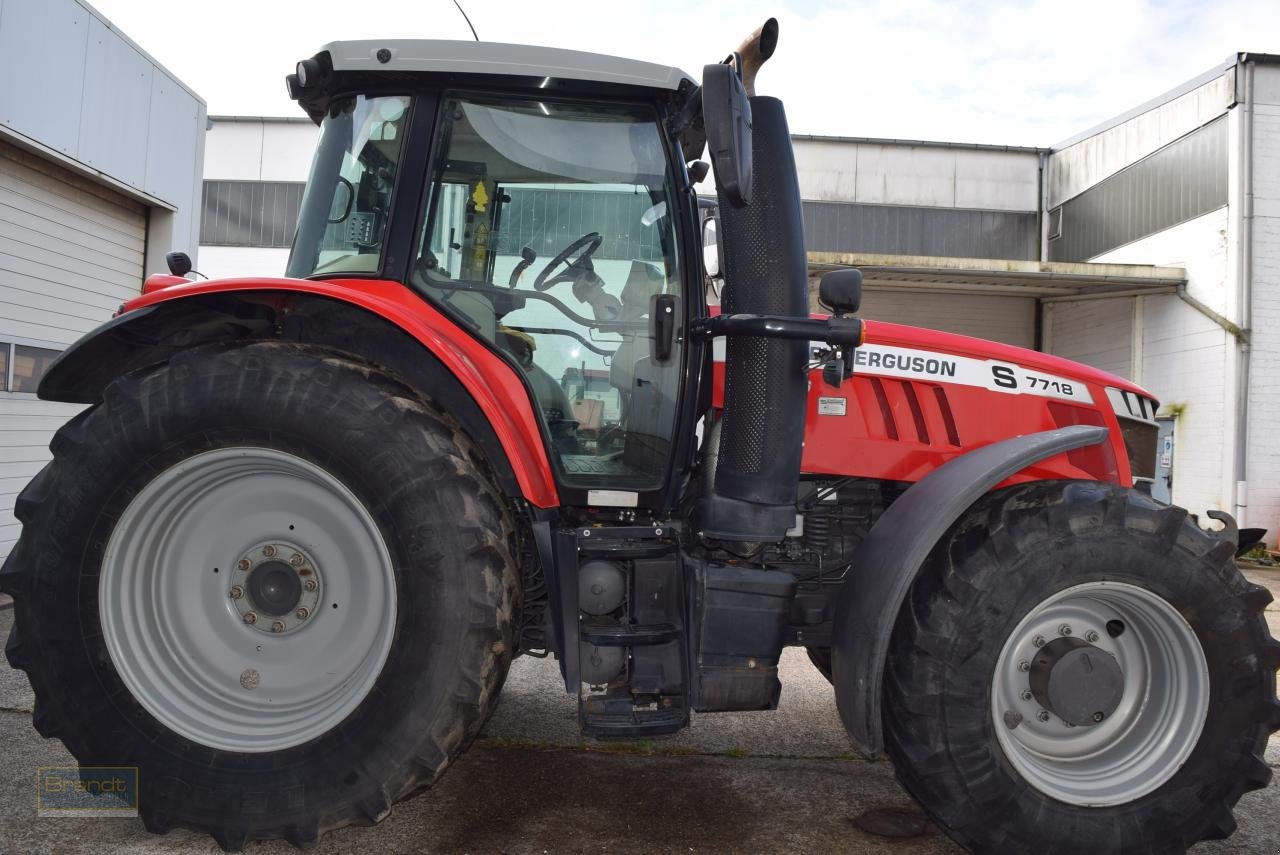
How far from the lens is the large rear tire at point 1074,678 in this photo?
2307mm

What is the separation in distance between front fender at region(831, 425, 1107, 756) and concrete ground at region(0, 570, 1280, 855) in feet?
1.51

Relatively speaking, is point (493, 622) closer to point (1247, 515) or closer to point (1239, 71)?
point (1247, 515)

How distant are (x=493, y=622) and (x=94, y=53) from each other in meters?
6.78

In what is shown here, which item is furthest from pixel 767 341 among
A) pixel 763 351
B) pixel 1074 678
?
pixel 1074 678

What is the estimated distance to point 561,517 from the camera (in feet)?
8.77

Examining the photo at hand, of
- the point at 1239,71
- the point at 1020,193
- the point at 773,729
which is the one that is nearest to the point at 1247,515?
the point at 1239,71

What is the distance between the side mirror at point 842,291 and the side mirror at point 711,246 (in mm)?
394

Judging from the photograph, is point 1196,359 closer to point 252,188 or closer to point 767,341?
point 767,341

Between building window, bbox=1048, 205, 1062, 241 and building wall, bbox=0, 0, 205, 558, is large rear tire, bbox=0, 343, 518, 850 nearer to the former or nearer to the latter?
building wall, bbox=0, 0, 205, 558

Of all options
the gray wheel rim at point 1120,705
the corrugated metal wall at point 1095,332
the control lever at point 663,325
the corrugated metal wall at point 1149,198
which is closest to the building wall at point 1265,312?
the corrugated metal wall at point 1149,198

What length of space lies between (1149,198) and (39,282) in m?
13.5

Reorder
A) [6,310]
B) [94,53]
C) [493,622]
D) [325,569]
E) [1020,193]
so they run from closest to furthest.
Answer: [493,622] → [325,569] → [6,310] → [94,53] → [1020,193]

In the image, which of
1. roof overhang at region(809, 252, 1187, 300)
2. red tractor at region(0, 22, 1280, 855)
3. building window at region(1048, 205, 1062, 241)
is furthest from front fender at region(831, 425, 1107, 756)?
building window at region(1048, 205, 1062, 241)

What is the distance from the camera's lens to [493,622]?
2223 millimetres
